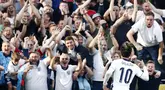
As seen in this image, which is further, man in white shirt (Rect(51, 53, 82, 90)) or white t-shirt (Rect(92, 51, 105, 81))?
white t-shirt (Rect(92, 51, 105, 81))

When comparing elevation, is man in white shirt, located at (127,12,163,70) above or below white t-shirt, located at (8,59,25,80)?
above

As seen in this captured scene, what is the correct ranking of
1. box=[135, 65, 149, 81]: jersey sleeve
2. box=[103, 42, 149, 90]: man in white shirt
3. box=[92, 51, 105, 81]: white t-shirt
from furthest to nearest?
box=[92, 51, 105, 81]: white t-shirt < box=[135, 65, 149, 81]: jersey sleeve < box=[103, 42, 149, 90]: man in white shirt

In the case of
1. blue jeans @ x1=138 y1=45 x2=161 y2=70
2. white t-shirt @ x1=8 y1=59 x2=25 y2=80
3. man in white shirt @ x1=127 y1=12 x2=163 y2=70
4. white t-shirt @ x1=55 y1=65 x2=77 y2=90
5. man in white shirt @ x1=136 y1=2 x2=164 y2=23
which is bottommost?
white t-shirt @ x1=55 y1=65 x2=77 y2=90

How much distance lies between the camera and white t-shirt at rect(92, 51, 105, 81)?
18.1 m

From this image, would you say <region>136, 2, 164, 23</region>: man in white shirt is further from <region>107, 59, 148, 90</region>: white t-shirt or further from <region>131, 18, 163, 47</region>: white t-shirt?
<region>107, 59, 148, 90</region>: white t-shirt

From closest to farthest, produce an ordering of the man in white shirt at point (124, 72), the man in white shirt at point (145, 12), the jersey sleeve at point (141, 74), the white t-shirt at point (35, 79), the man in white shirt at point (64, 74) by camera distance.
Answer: the man in white shirt at point (124, 72) < the jersey sleeve at point (141, 74) < the white t-shirt at point (35, 79) < the man in white shirt at point (64, 74) < the man in white shirt at point (145, 12)

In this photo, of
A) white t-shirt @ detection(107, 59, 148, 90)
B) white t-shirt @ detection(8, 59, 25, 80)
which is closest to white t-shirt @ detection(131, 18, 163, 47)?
white t-shirt @ detection(107, 59, 148, 90)

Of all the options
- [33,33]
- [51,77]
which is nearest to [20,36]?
[33,33]

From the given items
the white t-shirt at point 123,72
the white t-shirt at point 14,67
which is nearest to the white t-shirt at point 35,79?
the white t-shirt at point 14,67

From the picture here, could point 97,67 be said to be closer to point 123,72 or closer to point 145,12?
point 145,12

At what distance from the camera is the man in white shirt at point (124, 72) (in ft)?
52.7

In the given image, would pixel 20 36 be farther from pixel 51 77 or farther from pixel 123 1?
pixel 123 1

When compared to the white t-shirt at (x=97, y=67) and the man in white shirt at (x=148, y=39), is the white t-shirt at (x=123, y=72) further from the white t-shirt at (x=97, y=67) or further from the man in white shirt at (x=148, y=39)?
the man in white shirt at (x=148, y=39)

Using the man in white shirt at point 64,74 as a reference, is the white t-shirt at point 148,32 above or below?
above
